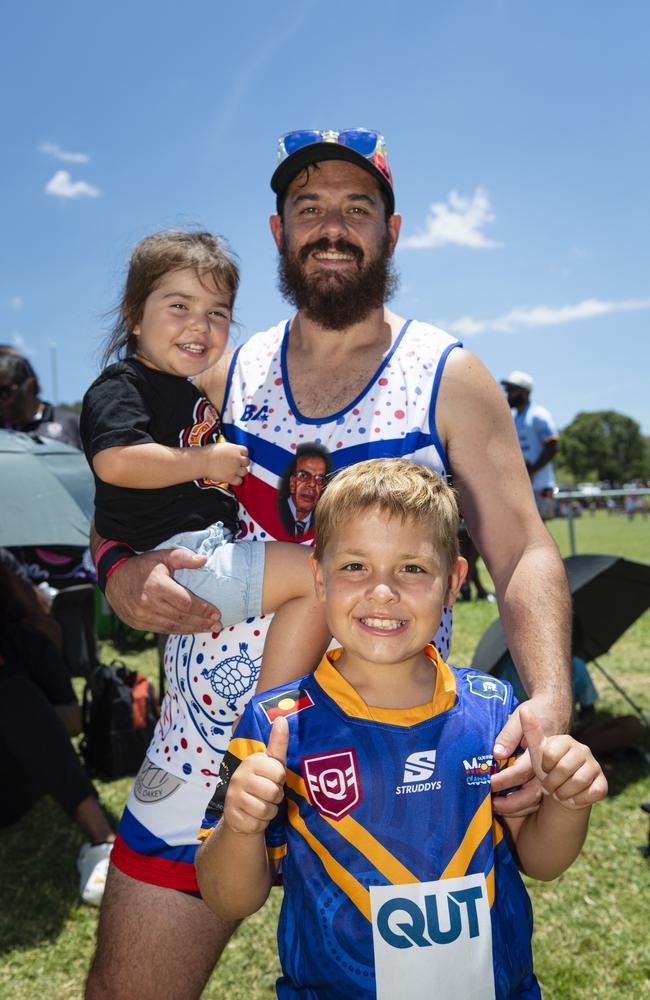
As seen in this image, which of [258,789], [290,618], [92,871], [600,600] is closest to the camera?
[258,789]

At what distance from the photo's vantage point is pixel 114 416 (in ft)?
7.28

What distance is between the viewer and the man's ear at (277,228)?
8.84ft

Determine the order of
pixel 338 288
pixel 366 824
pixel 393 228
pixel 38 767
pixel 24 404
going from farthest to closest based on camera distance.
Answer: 1. pixel 24 404
2. pixel 38 767
3. pixel 393 228
4. pixel 338 288
5. pixel 366 824

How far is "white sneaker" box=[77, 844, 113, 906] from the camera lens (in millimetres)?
3990

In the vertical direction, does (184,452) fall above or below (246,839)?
above

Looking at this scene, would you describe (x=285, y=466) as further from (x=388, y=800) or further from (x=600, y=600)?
(x=600, y=600)

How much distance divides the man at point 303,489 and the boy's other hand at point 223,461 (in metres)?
0.15

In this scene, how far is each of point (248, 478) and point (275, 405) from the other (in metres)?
0.24

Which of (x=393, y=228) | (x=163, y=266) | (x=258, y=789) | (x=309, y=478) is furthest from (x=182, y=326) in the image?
(x=258, y=789)

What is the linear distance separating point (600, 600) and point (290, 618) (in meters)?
4.30

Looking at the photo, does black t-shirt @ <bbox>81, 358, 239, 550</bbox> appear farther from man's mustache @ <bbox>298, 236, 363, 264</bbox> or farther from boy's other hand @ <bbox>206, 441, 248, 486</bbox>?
man's mustache @ <bbox>298, 236, 363, 264</bbox>

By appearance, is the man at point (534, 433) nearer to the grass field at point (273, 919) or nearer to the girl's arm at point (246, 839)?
the grass field at point (273, 919)

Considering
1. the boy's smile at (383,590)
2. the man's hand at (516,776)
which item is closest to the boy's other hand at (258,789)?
the boy's smile at (383,590)

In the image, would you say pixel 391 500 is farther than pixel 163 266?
No
